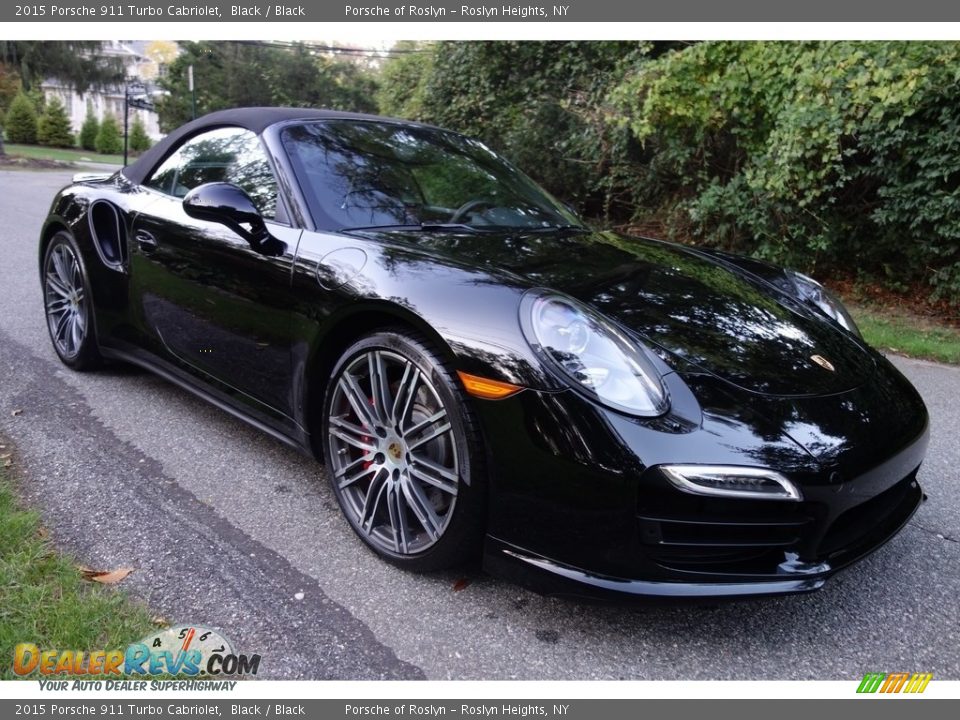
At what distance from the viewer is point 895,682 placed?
72.2 inches

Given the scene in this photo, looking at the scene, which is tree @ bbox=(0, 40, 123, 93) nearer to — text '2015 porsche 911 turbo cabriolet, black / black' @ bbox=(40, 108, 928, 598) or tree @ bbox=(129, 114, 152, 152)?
tree @ bbox=(129, 114, 152, 152)

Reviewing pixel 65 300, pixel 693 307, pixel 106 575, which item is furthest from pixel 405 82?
pixel 106 575

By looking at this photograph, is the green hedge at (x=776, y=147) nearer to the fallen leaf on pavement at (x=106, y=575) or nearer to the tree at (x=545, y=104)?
the tree at (x=545, y=104)

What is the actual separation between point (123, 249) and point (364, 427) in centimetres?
176

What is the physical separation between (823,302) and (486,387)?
170 cm

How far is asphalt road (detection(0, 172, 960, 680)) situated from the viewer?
6.19 feet

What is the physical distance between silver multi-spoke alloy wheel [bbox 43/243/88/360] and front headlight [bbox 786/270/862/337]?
333 cm

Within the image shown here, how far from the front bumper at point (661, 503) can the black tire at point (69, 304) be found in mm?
2655

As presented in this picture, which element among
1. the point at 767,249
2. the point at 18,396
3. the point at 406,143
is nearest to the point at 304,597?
the point at 406,143

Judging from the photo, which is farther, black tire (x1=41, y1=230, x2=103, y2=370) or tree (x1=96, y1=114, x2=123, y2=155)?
tree (x1=96, y1=114, x2=123, y2=155)

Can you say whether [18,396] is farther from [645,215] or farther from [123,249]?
[645,215]

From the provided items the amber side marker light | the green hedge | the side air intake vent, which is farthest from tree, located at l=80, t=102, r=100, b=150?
the amber side marker light

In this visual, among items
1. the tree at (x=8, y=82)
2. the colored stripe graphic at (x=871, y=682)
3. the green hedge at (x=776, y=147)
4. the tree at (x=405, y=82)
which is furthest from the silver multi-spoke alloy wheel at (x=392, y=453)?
the tree at (x=8, y=82)

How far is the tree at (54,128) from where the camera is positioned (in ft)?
107
